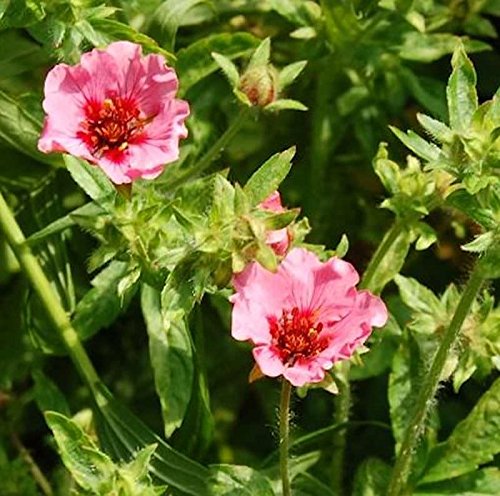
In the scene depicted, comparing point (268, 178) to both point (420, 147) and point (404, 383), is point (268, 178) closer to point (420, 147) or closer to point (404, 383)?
point (420, 147)

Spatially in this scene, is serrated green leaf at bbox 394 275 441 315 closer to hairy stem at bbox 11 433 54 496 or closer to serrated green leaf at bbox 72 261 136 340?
serrated green leaf at bbox 72 261 136 340

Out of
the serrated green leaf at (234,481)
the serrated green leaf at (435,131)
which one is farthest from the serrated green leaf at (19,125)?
the serrated green leaf at (435,131)

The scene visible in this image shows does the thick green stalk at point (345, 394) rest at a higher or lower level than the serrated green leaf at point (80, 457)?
lower

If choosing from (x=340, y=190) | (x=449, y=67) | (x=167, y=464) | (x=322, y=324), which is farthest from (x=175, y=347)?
(x=449, y=67)

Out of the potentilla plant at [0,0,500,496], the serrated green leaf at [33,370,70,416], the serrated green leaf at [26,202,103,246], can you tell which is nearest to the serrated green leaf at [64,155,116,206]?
the potentilla plant at [0,0,500,496]

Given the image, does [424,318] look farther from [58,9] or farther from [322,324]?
[58,9]

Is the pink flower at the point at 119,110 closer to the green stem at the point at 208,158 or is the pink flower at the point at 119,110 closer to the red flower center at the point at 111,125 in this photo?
the red flower center at the point at 111,125
